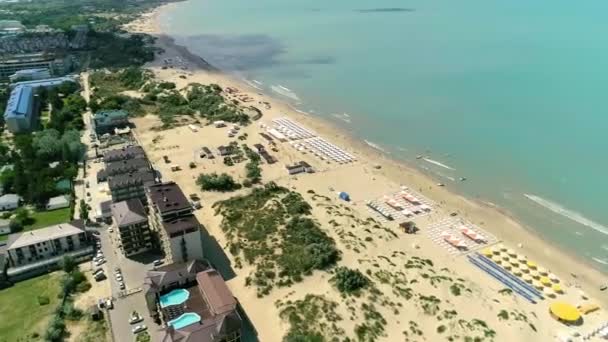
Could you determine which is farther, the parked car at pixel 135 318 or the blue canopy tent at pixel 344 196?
the blue canopy tent at pixel 344 196

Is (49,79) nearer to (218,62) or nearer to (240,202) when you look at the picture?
(218,62)

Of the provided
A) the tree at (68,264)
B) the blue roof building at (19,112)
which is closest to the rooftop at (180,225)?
the tree at (68,264)

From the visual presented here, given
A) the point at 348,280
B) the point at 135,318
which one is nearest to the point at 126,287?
the point at 135,318

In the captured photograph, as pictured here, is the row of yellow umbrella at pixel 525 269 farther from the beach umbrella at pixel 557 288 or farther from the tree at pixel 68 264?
the tree at pixel 68 264

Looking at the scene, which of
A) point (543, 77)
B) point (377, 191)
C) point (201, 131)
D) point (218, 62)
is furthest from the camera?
point (218, 62)

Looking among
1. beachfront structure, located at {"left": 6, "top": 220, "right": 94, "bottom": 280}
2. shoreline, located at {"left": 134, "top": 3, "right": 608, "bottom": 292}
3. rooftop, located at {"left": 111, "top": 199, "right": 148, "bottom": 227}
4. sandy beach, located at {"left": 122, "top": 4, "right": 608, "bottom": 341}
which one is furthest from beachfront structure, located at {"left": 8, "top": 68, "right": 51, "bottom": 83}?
rooftop, located at {"left": 111, "top": 199, "right": 148, "bottom": 227}

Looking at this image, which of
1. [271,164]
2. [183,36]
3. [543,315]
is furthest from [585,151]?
[183,36]

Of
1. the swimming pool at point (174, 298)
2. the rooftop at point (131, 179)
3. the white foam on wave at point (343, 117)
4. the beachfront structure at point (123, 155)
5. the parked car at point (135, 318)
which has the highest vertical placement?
the rooftop at point (131, 179)
